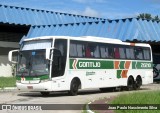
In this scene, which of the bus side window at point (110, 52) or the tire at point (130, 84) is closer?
the bus side window at point (110, 52)

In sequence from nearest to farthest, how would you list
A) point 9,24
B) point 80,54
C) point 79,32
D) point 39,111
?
point 39,111
point 80,54
point 79,32
point 9,24

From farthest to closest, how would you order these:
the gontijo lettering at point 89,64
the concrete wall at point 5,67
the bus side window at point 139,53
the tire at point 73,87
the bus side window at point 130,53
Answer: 1. the concrete wall at point 5,67
2. the bus side window at point 139,53
3. the bus side window at point 130,53
4. the gontijo lettering at point 89,64
5. the tire at point 73,87

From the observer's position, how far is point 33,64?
68.5ft

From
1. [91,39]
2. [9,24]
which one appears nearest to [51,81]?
[91,39]

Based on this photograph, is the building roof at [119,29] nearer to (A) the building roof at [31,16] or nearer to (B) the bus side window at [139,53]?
(A) the building roof at [31,16]

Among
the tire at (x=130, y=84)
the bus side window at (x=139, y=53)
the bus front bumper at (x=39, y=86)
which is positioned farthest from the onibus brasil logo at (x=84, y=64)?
the bus side window at (x=139, y=53)

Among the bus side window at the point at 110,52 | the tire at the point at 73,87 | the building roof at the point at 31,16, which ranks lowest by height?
the tire at the point at 73,87

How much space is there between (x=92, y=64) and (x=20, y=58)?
4.15 metres

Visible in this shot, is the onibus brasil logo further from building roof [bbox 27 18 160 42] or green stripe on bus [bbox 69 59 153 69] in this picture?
building roof [bbox 27 18 160 42]

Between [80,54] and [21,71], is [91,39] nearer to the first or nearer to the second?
[80,54]

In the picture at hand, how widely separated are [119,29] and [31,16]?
11153 mm

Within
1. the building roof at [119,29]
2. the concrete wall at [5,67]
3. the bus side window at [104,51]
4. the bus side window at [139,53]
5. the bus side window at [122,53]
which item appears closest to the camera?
the bus side window at [104,51]

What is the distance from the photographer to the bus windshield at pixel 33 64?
20688 millimetres

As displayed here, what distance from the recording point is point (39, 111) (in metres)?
14.3
